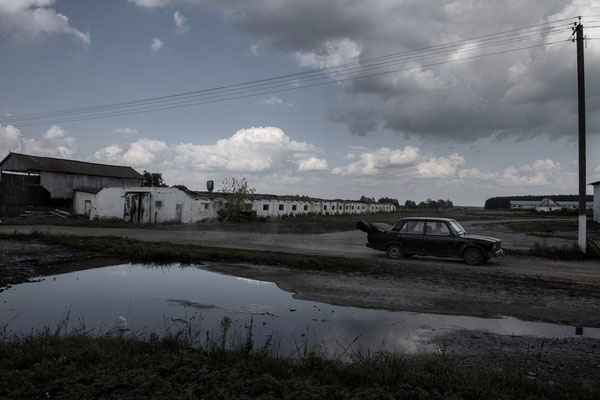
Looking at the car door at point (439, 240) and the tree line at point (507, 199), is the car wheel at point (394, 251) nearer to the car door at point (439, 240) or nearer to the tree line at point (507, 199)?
the car door at point (439, 240)

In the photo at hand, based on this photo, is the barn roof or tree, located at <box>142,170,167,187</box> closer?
the barn roof

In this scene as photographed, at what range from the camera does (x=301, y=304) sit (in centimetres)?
880

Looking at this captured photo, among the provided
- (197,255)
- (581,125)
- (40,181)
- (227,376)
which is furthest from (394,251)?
(40,181)

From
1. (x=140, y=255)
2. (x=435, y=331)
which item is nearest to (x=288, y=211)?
(x=140, y=255)

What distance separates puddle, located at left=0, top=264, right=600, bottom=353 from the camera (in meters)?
6.76

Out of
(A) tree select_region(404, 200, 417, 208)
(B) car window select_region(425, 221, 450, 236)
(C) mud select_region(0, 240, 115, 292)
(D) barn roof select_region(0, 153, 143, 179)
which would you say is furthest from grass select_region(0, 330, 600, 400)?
(A) tree select_region(404, 200, 417, 208)

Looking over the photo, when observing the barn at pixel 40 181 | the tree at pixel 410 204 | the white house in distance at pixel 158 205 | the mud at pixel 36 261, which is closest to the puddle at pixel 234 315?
the mud at pixel 36 261

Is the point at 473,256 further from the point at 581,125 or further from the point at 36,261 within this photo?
the point at 36,261

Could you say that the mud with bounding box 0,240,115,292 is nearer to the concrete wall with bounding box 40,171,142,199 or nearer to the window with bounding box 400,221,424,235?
the window with bounding box 400,221,424,235

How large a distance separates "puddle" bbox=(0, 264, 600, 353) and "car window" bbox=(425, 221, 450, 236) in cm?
689

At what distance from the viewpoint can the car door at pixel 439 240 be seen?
14.1 meters

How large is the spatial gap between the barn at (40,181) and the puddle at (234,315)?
38225mm

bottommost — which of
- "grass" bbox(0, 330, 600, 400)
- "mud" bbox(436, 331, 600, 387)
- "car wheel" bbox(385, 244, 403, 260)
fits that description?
"mud" bbox(436, 331, 600, 387)

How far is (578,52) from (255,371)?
19.6 metres
